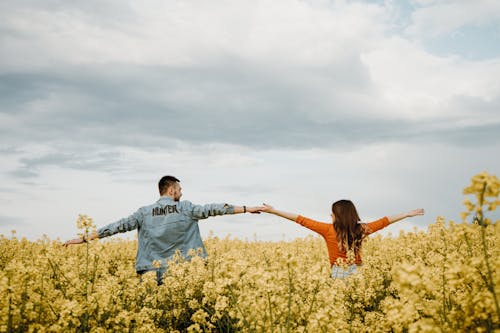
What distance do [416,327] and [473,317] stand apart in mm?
685

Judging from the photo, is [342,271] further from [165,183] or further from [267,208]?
[165,183]

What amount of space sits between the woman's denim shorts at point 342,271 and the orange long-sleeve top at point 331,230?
0.27 metres

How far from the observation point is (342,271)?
21.5ft

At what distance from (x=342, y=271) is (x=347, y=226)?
69 centimetres

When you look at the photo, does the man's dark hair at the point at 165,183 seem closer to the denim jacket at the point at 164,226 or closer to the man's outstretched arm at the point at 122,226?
the denim jacket at the point at 164,226

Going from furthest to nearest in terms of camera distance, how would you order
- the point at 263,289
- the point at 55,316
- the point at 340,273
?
the point at 340,273
the point at 55,316
the point at 263,289

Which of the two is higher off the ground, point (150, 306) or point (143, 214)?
point (143, 214)

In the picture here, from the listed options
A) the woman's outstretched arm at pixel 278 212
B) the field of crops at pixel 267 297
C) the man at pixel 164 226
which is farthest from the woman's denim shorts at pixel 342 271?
the man at pixel 164 226

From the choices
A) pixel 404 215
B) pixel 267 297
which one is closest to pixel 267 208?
pixel 404 215

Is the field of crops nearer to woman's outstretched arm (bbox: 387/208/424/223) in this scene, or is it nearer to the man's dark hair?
woman's outstretched arm (bbox: 387/208/424/223)

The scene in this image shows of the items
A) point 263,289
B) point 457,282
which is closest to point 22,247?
point 263,289

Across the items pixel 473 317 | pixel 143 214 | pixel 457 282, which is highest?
pixel 143 214

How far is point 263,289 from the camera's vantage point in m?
3.49

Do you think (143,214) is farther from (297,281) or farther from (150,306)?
(297,281)
